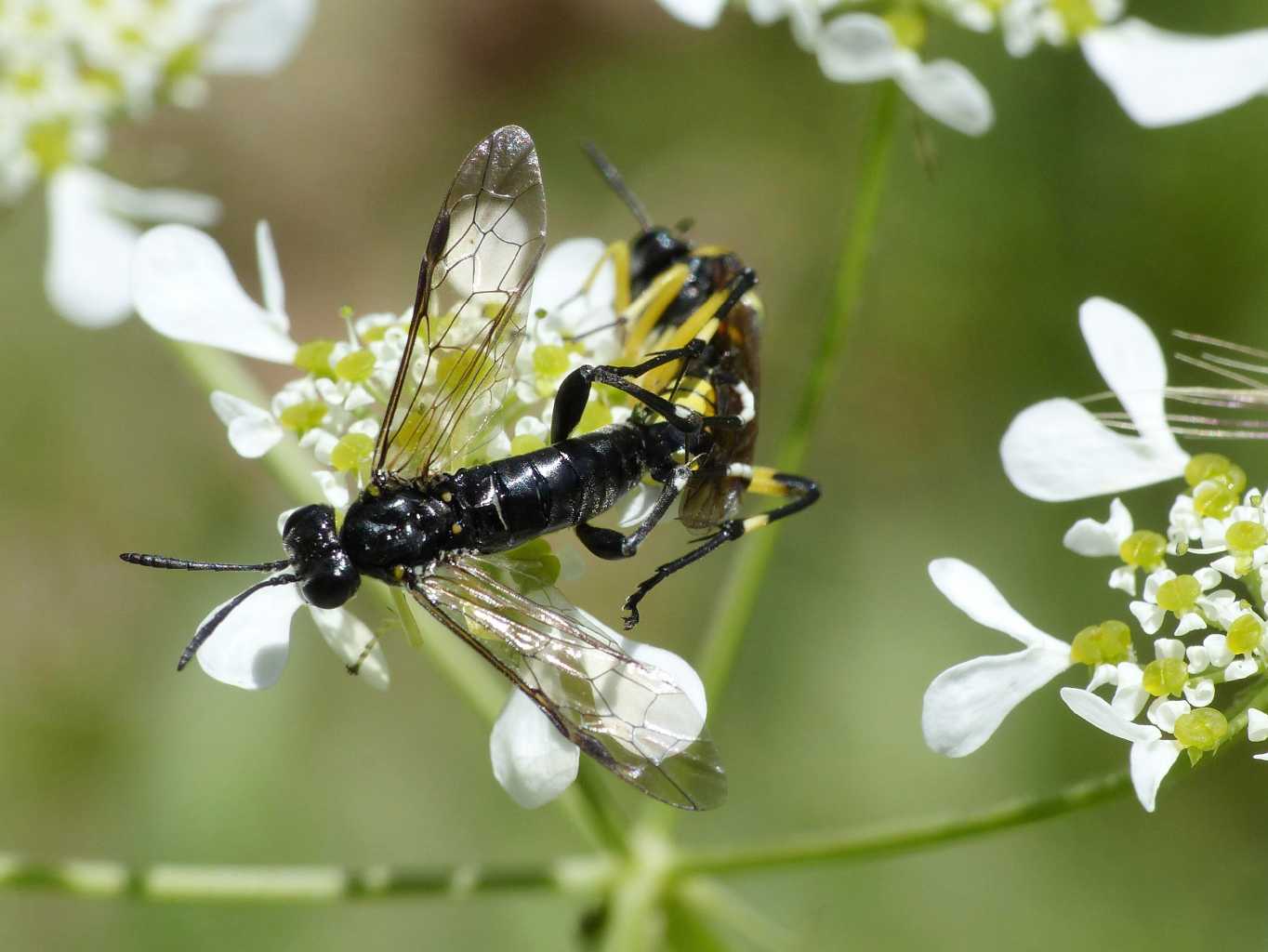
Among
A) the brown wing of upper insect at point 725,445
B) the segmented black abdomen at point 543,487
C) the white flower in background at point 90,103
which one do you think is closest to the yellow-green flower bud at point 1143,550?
the brown wing of upper insect at point 725,445

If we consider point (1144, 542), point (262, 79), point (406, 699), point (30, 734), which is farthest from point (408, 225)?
point (1144, 542)

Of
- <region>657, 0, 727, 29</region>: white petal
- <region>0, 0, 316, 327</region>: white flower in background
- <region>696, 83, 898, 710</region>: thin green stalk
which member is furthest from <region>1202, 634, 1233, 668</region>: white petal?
<region>0, 0, 316, 327</region>: white flower in background

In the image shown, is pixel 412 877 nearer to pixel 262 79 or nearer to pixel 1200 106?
pixel 1200 106

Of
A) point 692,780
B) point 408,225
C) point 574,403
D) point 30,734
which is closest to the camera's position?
point 692,780

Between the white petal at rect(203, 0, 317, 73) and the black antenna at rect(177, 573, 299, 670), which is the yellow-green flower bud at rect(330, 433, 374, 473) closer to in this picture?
the black antenna at rect(177, 573, 299, 670)

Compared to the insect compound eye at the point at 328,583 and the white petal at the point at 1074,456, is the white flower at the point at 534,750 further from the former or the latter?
the white petal at the point at 1074,456
